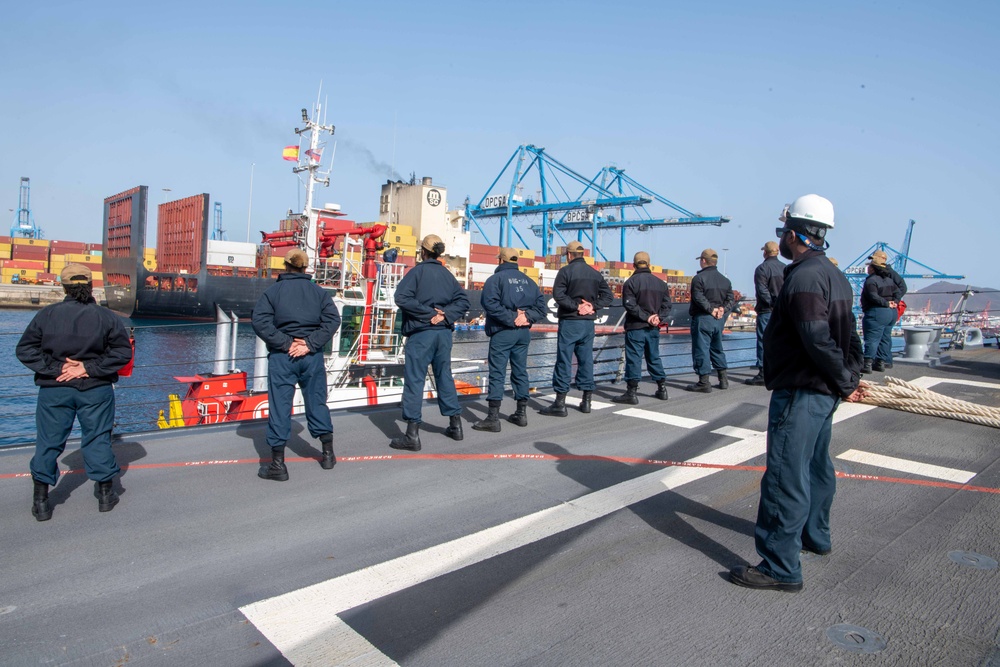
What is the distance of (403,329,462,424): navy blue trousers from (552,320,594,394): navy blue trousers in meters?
1.46

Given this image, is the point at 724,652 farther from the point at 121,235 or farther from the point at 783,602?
the point at 121,235

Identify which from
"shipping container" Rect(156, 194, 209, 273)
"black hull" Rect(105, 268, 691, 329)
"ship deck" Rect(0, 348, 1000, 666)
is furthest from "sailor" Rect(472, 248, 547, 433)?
"shipping container" Rect(156, 194, 209, 273)

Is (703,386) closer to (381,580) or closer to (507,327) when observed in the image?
(507,327)

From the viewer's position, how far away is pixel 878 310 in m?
9.70

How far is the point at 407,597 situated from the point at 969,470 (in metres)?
4.43

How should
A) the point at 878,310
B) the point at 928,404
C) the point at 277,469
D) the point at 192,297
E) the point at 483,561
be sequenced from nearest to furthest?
the point at 483,561, the point at 277,469, the point at 928,404, the point at 878,310, the point at 192,297

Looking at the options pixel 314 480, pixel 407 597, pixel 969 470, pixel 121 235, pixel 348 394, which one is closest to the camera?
pixel 407 597

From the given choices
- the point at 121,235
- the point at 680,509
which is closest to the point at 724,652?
the point at 680,509

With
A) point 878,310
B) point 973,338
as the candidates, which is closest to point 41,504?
point 878,310

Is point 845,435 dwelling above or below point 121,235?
below

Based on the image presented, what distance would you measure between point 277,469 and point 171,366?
31.9 ft

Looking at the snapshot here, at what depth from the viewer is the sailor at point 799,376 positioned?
2875 mm

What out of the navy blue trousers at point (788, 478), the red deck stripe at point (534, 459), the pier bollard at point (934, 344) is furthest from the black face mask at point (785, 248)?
the pier bollard at point (934, 344)

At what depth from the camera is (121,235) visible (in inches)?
1841
